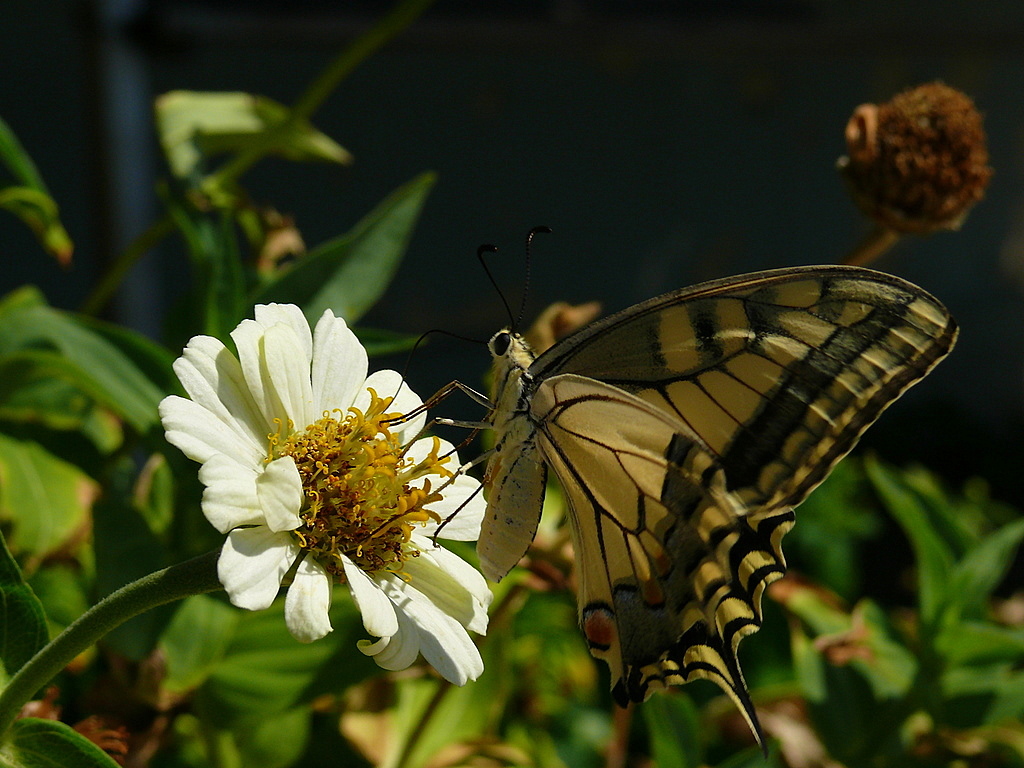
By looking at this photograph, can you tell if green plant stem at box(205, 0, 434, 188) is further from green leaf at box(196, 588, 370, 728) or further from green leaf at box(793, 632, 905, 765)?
green leaf at box(793, 632, 905, 765)

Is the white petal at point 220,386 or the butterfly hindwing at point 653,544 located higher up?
the white petal at point 220,386

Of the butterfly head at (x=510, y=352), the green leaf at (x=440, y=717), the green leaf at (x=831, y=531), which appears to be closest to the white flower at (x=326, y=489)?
the butterfly head at (x=510, y=352)

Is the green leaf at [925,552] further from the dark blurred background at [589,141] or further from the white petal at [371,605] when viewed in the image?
the dark blurred background at [589,141]

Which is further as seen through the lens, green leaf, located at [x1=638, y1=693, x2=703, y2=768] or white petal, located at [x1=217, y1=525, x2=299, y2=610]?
green leaf, located at [x1=638, y1=693, x2=703, y2=768]

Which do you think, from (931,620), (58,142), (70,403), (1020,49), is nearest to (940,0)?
(1020,49)

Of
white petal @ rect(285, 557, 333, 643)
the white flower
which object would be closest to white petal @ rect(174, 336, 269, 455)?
the white flower

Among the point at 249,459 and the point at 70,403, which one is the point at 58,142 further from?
the point at 249,459

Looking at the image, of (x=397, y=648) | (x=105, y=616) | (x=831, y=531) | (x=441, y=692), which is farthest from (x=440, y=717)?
(x=831, y=531)
